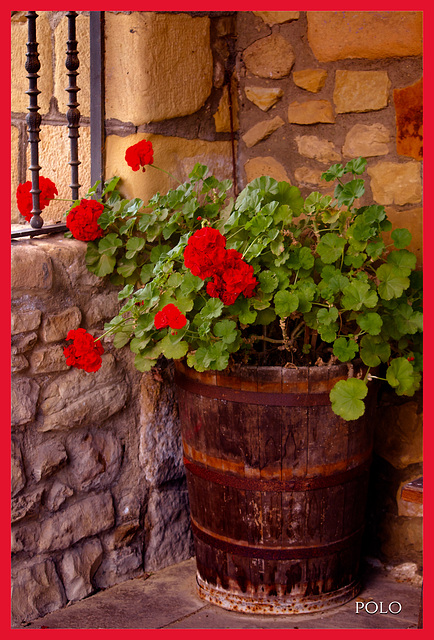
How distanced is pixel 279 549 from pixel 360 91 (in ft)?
5.13

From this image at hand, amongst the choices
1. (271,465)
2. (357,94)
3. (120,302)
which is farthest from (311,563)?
(357,94)

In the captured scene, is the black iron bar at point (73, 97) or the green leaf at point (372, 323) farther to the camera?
the black iron bar at point (73, 97)

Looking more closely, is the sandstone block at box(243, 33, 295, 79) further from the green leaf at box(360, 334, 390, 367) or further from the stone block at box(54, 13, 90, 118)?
the green leaf at box(360, 334, 390, 367)

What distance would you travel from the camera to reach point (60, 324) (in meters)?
2.28

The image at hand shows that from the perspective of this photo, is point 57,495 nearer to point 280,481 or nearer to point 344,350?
point 280,481

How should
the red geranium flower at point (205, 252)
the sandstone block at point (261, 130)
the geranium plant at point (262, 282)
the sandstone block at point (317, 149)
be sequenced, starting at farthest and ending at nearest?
the sandstone block at point (261, 130), the sandstone block at point (317, 149), the geranium plant at point (262, 282), the red geranium flower at point (205, 252)

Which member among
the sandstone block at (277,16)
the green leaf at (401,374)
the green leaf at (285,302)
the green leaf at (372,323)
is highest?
the sandstone block at (277,16)

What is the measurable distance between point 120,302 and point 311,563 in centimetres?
108

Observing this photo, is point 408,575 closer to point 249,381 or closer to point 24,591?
point 249,381

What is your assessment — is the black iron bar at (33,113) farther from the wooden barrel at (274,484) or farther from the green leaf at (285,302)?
the green leaf at (285,302)

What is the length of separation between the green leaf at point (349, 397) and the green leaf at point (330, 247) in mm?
388

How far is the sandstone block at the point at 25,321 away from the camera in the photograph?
2137mm

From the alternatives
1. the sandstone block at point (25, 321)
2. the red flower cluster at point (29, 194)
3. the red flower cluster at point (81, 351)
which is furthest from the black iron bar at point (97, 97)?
the red flower cluster at point (81, 351)

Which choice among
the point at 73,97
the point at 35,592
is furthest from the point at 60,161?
the point at 35,592
